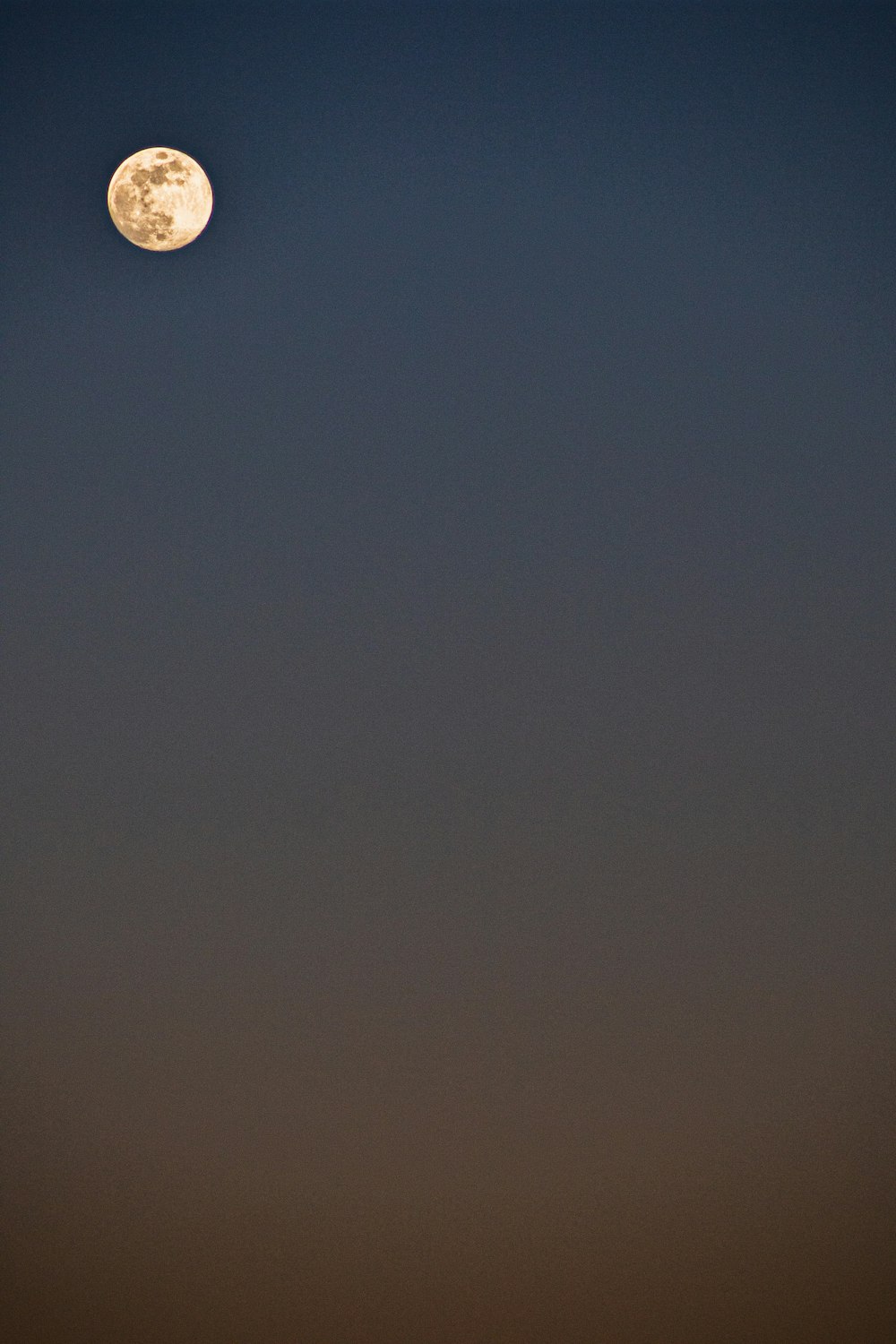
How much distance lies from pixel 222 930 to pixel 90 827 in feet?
1.17


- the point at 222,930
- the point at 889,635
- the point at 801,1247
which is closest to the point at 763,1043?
the point at 801,1247

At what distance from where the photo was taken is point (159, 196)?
74.6 inches

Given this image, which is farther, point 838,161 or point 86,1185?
point 838,161

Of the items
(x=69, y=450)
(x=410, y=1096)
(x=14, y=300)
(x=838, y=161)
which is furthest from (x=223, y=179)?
(x=410, y=1096)

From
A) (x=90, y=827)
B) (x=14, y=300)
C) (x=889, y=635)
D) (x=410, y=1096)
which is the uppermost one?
(x=14, y=300)

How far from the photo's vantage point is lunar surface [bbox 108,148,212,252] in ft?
6.21

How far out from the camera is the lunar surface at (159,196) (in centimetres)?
189

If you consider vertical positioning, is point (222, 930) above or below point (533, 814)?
below

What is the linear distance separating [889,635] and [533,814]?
34.1 inches

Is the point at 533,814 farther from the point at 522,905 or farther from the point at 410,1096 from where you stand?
the point at 410,1096

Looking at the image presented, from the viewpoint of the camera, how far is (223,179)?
2010 mm

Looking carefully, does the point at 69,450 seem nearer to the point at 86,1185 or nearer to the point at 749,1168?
the point at 86,1185

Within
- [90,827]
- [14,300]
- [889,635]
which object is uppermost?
[14,300]

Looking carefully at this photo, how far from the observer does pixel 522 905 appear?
193 centimetres
